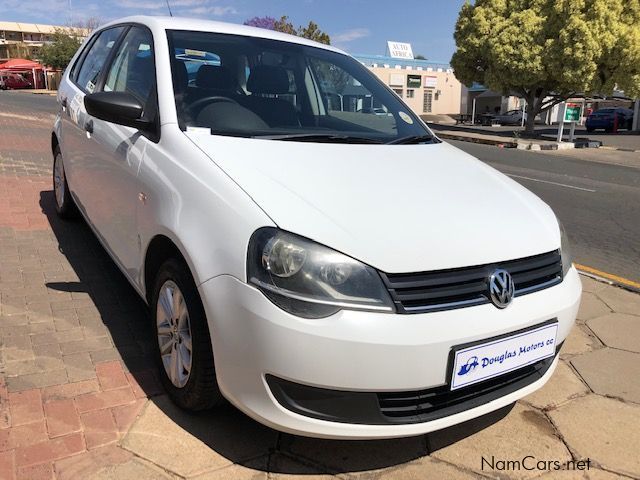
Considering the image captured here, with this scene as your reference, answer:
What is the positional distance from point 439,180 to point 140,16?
7.37 feet

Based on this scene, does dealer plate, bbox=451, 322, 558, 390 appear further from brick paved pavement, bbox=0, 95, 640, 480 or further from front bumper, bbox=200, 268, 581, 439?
brick paved pavement, bbox=0, 95, 640, 480

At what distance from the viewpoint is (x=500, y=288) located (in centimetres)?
210

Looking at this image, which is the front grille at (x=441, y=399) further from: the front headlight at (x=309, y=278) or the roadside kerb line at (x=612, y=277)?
the roadside kerb line at (x=612, y=277)

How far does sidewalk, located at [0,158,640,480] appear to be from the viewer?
7.40ft

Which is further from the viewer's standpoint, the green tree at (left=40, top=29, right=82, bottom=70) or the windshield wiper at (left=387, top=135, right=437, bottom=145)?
the green tree at (left=40, top=29, right=82, bottom=70)

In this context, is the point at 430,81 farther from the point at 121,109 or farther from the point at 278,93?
the point at 121,109

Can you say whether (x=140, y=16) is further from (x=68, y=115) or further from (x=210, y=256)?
(x=210, y=256)

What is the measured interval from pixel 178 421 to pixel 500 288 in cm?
147

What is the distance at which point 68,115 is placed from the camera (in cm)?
439

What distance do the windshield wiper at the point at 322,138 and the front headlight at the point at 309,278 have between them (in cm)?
91

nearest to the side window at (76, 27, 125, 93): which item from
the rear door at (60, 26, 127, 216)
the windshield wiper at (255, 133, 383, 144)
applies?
the rear door at (60, 26, 127, 216)

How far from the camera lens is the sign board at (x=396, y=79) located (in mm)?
48625

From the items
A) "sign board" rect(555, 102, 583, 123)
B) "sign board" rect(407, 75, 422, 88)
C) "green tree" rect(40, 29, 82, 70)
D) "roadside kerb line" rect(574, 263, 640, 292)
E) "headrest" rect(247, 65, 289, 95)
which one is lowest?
"roadside kerb line" rect(574, 263, 640, 292)

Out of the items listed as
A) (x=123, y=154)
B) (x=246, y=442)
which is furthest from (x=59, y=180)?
(x=246, y=442)
